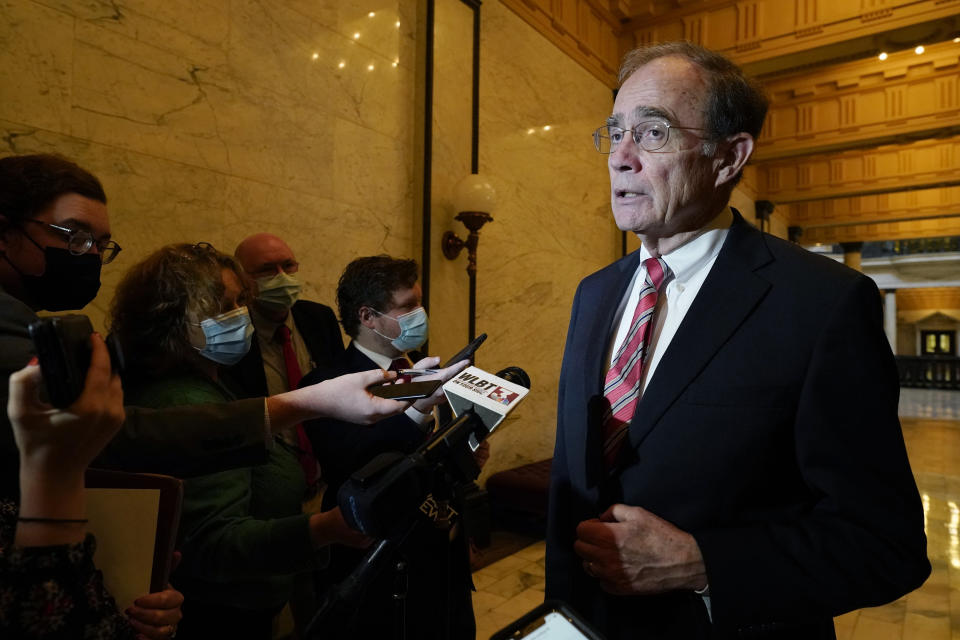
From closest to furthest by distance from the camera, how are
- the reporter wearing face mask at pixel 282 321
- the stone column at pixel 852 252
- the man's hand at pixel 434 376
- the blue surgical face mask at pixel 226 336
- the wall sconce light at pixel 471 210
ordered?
the man's hand at pixel 434 376, the blue surgical face mask at pixel 226 336, the reporter wearing face mask at pixel 282 321, the wall sconce light at pixel 471 210, the stone column at pixel 852 252

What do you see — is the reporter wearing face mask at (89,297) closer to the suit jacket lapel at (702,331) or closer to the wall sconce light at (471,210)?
the suit jacket lapel at (702,331)

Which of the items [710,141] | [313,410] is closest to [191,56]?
[313,410]

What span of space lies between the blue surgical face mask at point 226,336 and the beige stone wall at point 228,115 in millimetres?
1074

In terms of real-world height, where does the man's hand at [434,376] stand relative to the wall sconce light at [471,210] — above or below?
below

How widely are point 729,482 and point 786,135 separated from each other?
8305 millimetres

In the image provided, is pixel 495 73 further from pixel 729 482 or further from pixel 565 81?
pixel 729 482

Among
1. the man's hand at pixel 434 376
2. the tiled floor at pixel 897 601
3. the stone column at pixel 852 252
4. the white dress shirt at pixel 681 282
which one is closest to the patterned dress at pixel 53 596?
the man's hand at pixel 434 376

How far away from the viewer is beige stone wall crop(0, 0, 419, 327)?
223 centimetres

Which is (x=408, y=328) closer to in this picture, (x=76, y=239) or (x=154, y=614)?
(x=76, y=239)

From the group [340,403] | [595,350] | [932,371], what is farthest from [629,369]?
[932,371]

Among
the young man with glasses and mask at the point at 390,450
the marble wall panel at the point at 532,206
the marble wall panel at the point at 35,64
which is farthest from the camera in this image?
the marble wall panel at the point at 532,206

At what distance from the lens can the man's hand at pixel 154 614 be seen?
3.39 feet

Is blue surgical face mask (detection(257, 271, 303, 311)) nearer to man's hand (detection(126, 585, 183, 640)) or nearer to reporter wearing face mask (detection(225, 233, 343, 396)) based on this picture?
reporter wearing face mask (detection(225, 233, 343, 396))

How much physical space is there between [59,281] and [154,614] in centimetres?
82
